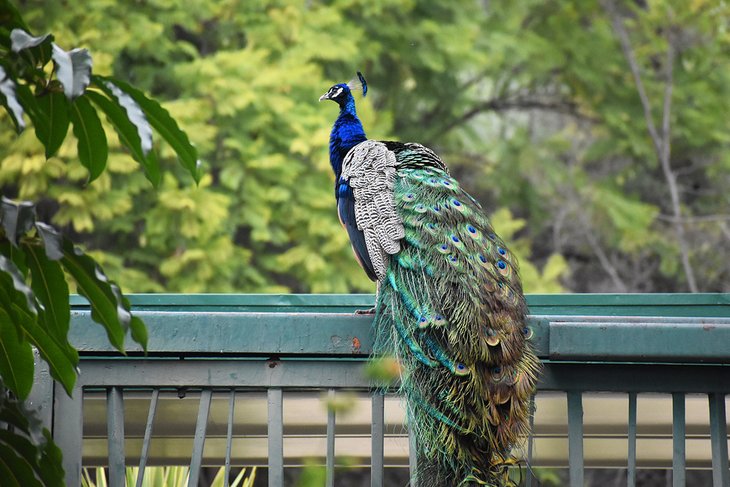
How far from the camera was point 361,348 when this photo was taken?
244cm

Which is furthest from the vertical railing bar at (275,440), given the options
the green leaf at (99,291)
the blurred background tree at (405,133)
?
the blurred background tree at (405,133)

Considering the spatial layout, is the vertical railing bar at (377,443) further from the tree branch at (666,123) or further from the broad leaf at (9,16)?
the tree branch at (666,123)

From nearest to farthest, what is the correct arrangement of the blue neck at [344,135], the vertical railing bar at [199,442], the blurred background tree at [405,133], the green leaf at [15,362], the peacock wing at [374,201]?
the green leaf at [15,362] → the vertical railing bar at [199,442] → the peacock wing at [374,201] → the blue neck at [344,135] → the blurred background tree at [405,133]

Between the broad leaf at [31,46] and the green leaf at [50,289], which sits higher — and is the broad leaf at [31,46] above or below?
above

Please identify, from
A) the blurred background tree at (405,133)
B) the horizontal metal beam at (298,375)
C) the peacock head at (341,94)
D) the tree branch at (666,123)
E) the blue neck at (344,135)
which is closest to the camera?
the horizontal metal beam at (298,375)

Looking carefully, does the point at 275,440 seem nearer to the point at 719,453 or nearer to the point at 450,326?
the point at 450,326

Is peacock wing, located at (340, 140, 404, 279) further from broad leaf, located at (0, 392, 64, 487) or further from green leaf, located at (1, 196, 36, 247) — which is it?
green leaf, located at (1, 196, 36, 247)

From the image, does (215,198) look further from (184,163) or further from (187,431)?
(184,163)

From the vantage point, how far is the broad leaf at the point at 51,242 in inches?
62.6

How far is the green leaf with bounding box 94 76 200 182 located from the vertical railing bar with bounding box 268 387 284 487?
0.74 meters

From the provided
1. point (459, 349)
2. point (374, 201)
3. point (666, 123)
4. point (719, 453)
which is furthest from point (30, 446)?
point (666, 123)

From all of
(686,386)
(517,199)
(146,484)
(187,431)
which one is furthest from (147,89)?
(686,386)

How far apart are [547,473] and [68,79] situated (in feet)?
24.3

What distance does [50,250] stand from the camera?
1593 millimetres
